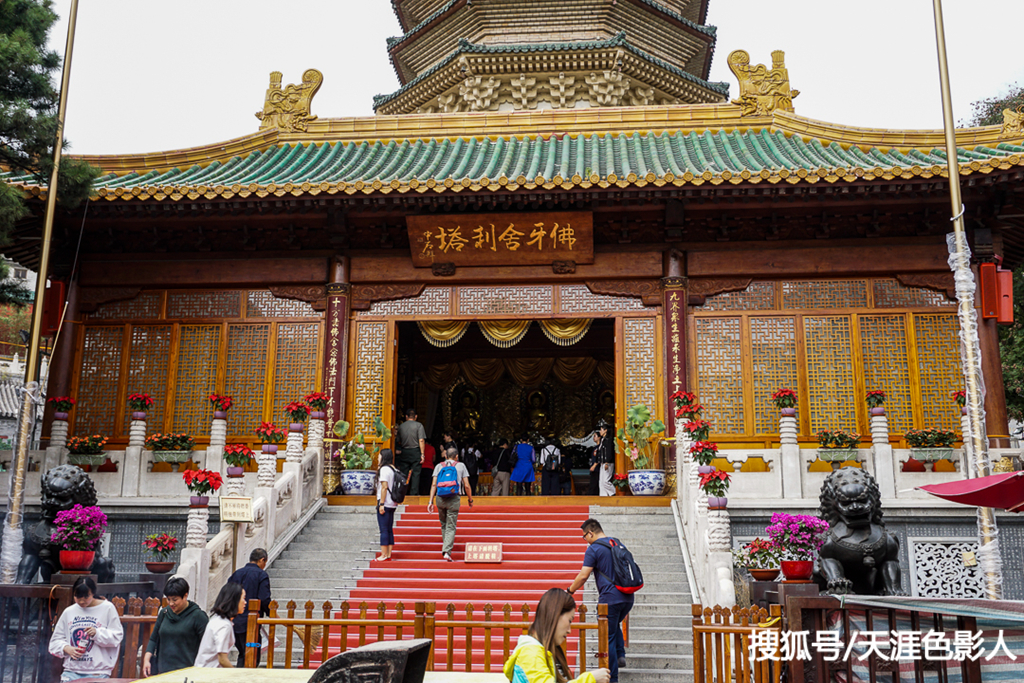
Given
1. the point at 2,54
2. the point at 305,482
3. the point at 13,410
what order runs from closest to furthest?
the point at 2,54 < the point at 305,482 < the point at 13,410

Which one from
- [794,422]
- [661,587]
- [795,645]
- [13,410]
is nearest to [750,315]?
[794,422]

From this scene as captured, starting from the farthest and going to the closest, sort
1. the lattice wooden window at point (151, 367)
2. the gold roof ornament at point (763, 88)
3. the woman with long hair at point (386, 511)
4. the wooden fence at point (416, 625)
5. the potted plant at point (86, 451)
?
the gold roof ornament at point (763, 88)
the lattice wooden window at point (151, 367)
the potted plant at point (86, 451)
the woman with long hair at point (386, 511)
the wooden fence at point (416, 625)

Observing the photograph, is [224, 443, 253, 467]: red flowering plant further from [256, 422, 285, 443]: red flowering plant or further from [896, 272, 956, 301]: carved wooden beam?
[896, 272, 956, 301]: carved wooden beam

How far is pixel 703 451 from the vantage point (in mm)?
9516

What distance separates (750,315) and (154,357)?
8.41 m

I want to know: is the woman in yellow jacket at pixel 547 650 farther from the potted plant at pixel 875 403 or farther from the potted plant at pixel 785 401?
the potted plant at pixel 875 403

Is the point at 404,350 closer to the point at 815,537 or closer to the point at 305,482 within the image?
the point at 305,482

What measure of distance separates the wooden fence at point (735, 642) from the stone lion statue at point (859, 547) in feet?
6.57

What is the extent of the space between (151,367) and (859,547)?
31.9 feet

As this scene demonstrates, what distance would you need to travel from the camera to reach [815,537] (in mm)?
7359

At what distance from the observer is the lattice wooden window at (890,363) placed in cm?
1151

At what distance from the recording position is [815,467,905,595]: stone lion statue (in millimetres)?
7320

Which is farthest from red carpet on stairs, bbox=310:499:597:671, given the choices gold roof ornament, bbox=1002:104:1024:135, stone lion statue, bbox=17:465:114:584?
gold roof ornament, bbox=1002:104:1024:135

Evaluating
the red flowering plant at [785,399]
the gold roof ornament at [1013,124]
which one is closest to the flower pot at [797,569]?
the red flowering plant at [785,399]
